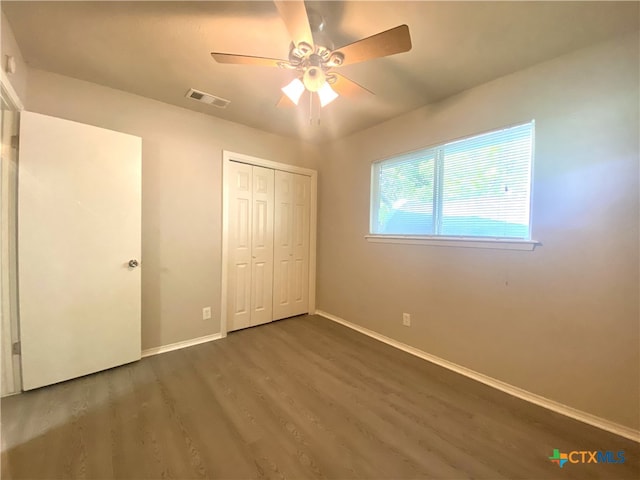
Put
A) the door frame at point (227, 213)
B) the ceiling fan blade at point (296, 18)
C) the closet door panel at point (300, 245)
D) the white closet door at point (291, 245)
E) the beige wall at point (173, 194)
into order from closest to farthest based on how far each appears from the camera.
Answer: the ceiling fan blade at point (296, 18) < the beige wall at point (173, 194) < the door frame at point (227, 213) < the white closet door at point (291, 245) < the closet door panel at point (300, 245)

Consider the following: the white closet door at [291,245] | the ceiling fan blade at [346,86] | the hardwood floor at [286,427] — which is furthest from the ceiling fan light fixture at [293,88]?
the hardwood floor at [286,427]

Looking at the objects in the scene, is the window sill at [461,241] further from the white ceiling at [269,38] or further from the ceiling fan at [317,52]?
the ceiling fan at [317,52]

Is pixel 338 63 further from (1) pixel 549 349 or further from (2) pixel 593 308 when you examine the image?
Answer: (1) pixel 549 349

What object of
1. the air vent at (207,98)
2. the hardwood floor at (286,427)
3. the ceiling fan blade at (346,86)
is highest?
the air vent at (207,98)

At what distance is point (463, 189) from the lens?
2.32 metres

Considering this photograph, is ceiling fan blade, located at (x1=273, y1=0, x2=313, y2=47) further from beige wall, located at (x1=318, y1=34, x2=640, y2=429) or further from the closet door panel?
the closet door panel

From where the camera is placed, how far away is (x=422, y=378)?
2178 millimetres

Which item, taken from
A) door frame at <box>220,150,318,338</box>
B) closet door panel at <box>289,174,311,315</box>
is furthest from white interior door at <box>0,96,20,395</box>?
closet door panel at <box>289,174,311,315</box>

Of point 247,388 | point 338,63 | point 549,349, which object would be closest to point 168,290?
point 247,388

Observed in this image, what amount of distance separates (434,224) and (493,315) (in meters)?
0.91

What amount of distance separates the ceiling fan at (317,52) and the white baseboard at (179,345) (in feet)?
8.21

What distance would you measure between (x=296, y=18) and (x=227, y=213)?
2.09 meters

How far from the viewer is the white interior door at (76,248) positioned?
1865mm

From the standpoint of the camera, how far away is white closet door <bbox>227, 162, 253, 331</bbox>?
3029 mm
